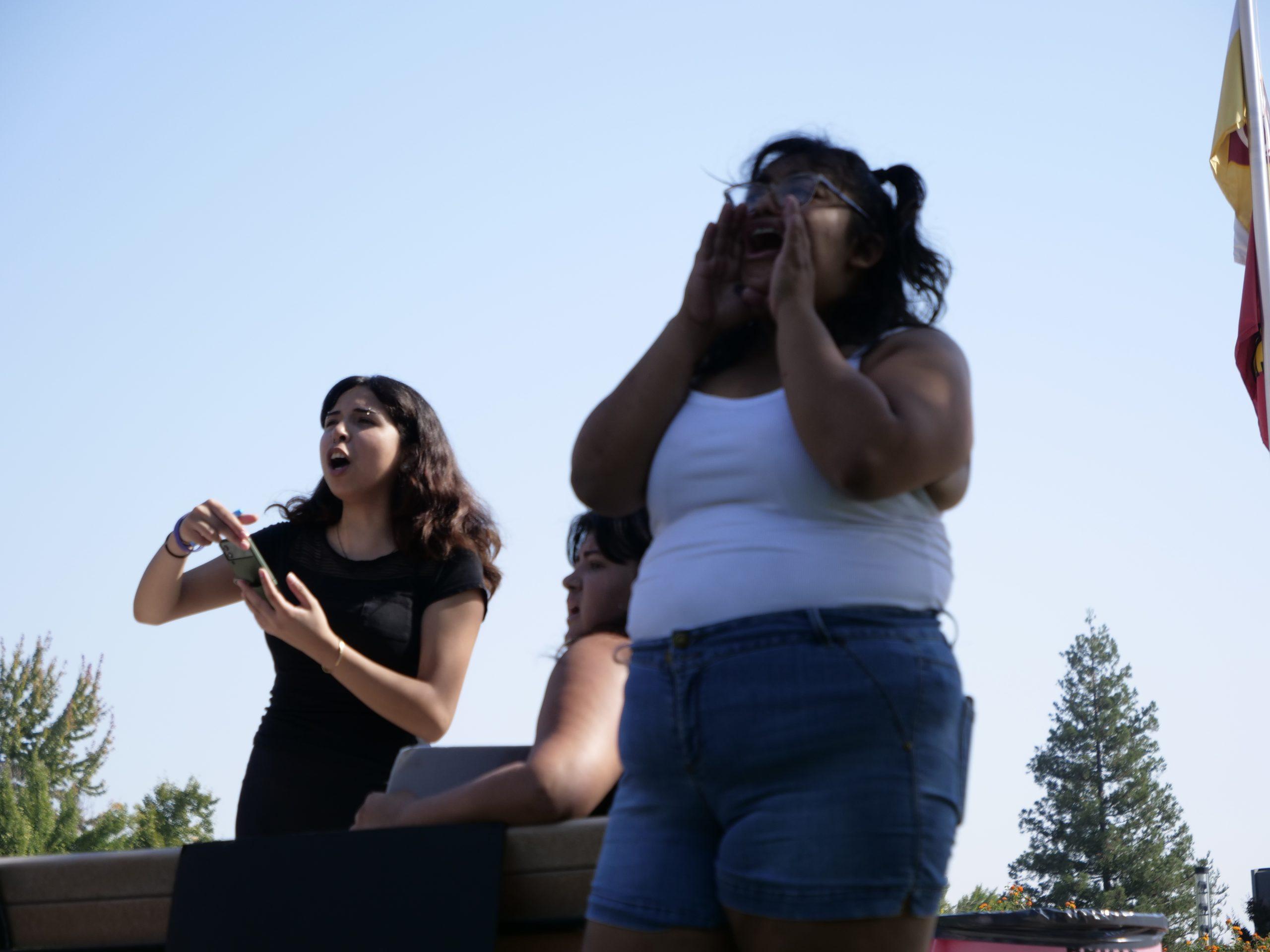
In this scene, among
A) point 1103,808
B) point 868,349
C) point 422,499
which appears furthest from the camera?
point 1103,808

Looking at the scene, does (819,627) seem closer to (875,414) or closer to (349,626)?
(875,414)

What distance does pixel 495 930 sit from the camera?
178cm

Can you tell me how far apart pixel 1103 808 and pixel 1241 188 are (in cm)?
3535

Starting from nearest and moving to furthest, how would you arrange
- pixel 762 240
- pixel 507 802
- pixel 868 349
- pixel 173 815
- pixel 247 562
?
pixel 868 349, pixel 762 240, pixel 507 802, pixel 247 562, pixel 173 815

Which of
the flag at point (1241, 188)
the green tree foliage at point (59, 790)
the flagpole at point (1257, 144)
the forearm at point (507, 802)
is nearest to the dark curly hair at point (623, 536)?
the forearm at point (507, 802)

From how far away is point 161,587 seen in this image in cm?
321

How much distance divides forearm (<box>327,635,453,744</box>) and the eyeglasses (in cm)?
152

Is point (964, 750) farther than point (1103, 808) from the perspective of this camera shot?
→ No

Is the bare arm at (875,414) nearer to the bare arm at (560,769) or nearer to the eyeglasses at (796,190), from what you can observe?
the eyeglasses at (796,190)

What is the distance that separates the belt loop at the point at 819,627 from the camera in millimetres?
1329

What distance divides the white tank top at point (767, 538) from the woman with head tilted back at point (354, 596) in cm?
151

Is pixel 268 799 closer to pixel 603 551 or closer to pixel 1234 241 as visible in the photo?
pixel 603 551

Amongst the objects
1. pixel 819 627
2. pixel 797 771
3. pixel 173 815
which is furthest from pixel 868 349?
pixel 173 815

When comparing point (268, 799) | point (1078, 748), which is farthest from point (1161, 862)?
point (268, 799)
